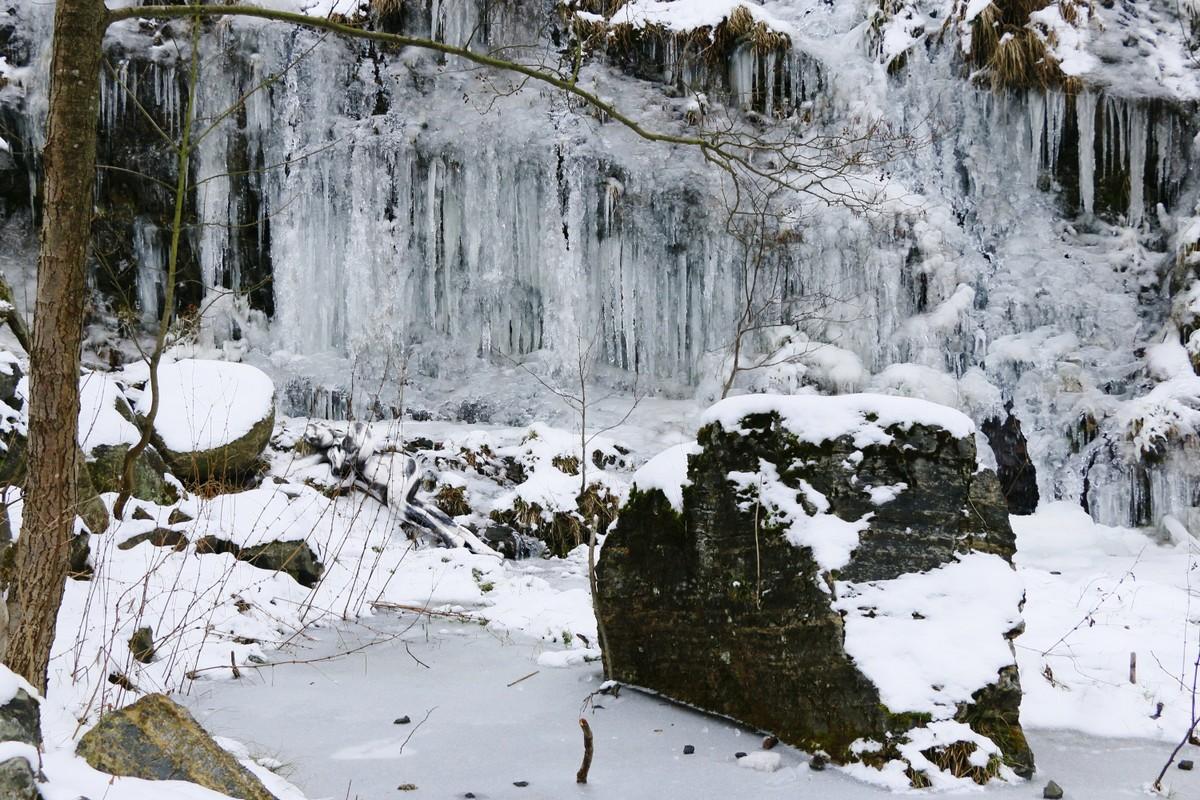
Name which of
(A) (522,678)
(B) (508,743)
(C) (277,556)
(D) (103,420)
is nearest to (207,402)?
(D) (103,420)

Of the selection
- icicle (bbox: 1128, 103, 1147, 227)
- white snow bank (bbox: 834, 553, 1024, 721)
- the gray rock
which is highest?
icicle (bbox: 1128, 103, 1147, 227)

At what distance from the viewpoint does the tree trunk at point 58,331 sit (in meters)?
2.74

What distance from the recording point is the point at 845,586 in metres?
3.50

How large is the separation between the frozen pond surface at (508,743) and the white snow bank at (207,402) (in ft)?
11.5

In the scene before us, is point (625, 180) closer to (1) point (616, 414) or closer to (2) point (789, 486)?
(1) point (616, 414)

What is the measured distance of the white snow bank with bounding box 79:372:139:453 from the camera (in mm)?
6145

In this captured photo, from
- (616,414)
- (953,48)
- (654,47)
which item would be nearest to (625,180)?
(654,47)

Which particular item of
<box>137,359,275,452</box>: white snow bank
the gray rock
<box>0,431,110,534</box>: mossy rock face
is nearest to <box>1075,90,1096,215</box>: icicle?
<box>137,359,275,452</box>: white snow bank

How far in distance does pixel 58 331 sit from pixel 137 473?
4.00 m

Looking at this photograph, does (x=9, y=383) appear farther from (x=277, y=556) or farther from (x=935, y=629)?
(x=935, y=629)

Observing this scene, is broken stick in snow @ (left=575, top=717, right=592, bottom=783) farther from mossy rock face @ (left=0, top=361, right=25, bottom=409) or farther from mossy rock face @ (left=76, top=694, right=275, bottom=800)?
mossy rock face @ (left=0, top=361, right=25, bottom=409)

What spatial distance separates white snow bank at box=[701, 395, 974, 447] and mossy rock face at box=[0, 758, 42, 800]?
279 centimetres

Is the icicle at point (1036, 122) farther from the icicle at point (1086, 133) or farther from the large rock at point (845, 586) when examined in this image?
the large rock at point (845, 586)

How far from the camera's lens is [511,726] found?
3.81m
